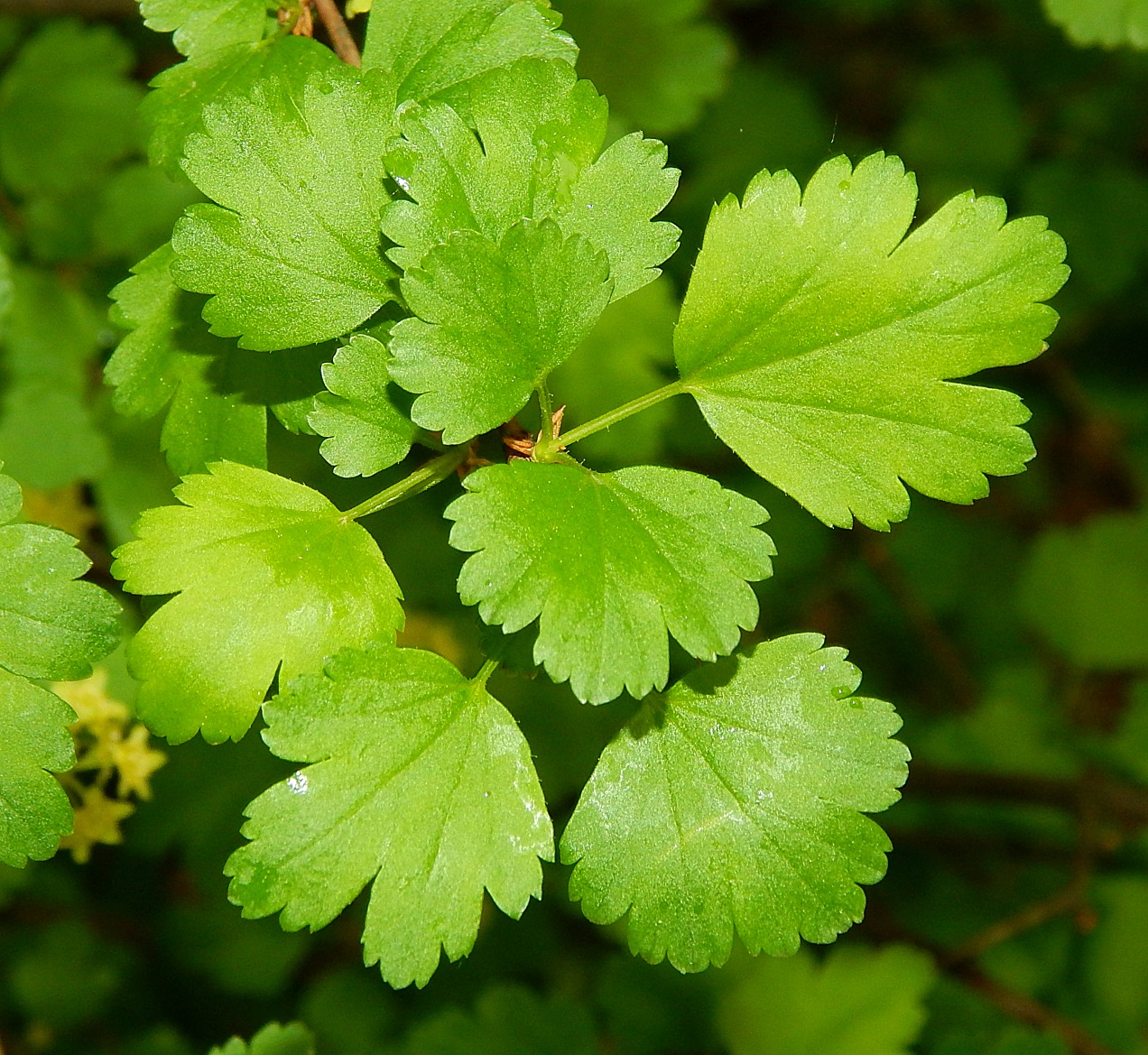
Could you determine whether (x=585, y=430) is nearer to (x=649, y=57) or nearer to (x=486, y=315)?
(x=486, y=315)

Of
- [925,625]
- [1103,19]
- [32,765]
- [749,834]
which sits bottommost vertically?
[925,625]

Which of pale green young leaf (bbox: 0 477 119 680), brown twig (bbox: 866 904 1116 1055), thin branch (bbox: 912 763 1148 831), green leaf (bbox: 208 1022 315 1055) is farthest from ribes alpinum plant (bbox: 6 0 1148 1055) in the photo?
brown twig (bbox: 866 904 1116 1055)

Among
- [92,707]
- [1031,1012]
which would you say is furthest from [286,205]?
[1031,1012]

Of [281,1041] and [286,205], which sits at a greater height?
[286,205]

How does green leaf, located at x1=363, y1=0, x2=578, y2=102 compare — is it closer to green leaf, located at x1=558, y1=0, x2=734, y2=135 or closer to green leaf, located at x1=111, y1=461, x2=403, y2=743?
green leaf, located at x1=111, y1=461, x2=403, y2=743

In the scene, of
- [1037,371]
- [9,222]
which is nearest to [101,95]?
[9,222]

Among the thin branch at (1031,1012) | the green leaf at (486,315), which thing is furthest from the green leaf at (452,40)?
the thin branch at (1031,1012)
